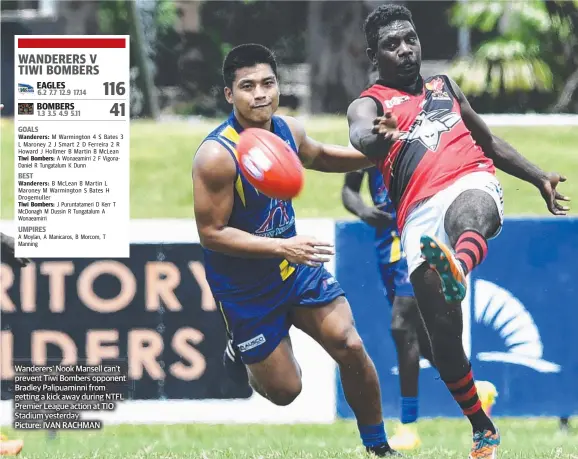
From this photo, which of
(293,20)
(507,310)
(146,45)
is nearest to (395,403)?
(507,310)

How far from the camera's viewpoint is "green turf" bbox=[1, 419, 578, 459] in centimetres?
718

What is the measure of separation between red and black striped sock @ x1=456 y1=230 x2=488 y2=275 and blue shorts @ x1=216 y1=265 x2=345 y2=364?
0.74m

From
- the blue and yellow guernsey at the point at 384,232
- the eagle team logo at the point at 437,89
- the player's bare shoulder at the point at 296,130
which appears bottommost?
the blue and yellow guernsey at the point at 384,232

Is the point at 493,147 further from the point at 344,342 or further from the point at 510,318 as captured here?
the point at 510,318

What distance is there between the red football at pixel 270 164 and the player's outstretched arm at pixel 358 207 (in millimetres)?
1887

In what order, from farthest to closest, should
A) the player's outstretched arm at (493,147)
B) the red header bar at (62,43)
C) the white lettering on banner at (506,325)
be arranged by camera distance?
the white lettering on banner at (506,325) → the red header bar at (62,43) → the player's outstretched arm at (493,147)

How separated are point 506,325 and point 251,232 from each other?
2.57 meters

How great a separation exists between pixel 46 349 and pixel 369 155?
3004 mm

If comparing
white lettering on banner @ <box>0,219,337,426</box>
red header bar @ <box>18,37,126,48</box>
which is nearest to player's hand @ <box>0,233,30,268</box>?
white lettering on banner @ <box>0,219,337,426</box>

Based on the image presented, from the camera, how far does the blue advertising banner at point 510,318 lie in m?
8.54

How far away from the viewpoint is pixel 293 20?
16781 millimetres

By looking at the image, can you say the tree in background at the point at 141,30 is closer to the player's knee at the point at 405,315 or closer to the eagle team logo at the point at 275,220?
A: the player's knee at the point at 405,315

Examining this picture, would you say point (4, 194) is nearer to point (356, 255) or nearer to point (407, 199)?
point (356, 255)

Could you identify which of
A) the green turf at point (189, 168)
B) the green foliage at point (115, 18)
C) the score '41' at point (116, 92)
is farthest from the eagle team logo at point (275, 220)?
the green foliage at point (115, 18)
